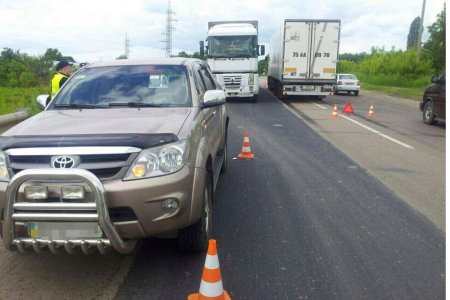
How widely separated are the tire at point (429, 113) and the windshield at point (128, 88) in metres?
10.9

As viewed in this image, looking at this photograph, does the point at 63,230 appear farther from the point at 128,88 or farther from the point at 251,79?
the point at 251,79

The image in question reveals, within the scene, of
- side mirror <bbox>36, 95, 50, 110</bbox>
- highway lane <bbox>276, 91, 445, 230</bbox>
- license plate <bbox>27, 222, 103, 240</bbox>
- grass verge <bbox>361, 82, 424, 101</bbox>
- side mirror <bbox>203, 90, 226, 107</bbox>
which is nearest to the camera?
license plate <bbox>27, 222, 103, 240</bbox>

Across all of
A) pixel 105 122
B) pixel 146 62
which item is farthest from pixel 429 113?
pixel 105 122

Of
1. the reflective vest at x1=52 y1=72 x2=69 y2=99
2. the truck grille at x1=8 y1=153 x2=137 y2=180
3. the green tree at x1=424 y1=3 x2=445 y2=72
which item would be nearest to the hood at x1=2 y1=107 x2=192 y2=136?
the truck grille at x1=8 y1=153 x2=137 y2=180

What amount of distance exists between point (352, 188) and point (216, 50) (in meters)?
14.1

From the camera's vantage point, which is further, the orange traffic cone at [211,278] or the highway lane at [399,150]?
the highway lane at [399,150]

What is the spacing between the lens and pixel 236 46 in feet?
61.8

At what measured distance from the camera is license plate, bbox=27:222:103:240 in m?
2.93

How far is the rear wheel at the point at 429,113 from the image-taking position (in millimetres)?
13062

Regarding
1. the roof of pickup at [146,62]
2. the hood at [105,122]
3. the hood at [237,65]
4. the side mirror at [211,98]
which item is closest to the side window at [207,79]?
the roof of pickup at [146,62]

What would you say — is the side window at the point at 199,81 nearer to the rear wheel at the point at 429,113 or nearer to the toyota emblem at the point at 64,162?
the toyota emblem at the point at 64,162

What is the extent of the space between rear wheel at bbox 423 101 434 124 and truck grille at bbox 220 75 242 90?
8.11 m

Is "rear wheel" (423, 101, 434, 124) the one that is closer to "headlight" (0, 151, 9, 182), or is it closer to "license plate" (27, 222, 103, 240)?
"license plate" (27, 222, 103, 240)

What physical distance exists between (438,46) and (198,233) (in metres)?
46.6
